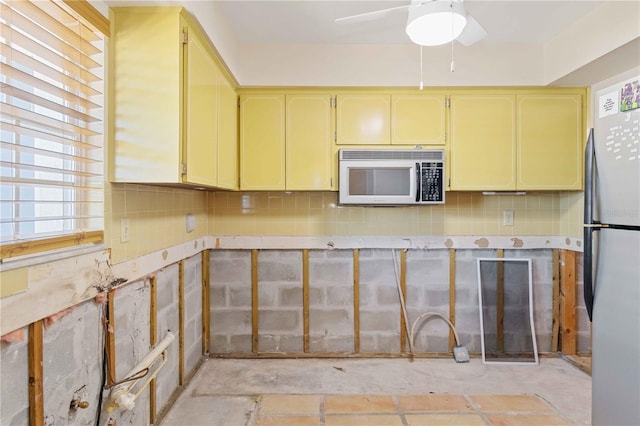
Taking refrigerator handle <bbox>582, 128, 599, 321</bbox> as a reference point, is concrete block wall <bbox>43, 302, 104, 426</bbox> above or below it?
below

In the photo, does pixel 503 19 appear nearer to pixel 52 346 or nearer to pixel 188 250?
pixel 188 250

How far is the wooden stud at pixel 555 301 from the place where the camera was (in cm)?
282

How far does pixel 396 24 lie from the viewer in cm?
229

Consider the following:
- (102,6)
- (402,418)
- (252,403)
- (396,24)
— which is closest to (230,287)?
(252,403)

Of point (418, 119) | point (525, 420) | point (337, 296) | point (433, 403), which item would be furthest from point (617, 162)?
point (337, 296)

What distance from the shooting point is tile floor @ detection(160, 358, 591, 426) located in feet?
6.61

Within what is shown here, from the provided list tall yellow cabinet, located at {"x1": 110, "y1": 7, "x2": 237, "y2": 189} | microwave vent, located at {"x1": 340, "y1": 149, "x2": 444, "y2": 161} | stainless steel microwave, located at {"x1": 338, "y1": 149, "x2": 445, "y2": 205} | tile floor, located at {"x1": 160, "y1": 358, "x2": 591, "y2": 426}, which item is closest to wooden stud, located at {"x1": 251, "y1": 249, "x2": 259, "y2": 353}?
tile floor, located at {"x1": 160, "y1": 358, "x2": 591, "y2": 426}

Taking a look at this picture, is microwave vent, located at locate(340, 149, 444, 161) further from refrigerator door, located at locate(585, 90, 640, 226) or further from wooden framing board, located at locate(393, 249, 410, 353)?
refrigerator door, located at locate(585, 90, 640, 226)

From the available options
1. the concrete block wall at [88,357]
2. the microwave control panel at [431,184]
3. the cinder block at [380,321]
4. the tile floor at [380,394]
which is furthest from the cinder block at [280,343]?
the microwave control panel at [431,184]

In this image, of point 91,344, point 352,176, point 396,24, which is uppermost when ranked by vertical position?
point 396,24

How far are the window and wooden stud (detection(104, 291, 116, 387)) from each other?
318 millimetres

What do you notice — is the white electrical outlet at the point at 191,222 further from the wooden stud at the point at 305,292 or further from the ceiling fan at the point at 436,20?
the ceiling fan at the point at 436,20

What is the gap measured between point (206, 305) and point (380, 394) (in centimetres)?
155

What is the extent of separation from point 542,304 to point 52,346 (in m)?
3.34
